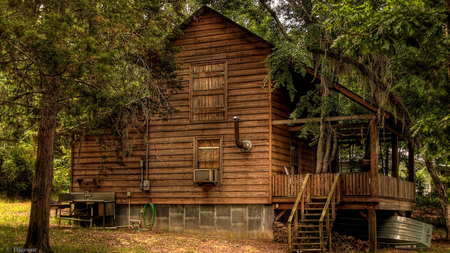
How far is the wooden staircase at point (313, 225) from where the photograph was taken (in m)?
13.7

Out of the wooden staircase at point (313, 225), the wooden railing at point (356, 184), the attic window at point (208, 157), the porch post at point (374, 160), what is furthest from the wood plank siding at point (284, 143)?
the porch post at point (374, 160)

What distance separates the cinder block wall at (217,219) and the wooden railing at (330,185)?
854 millimetres

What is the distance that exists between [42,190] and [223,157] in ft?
22.8

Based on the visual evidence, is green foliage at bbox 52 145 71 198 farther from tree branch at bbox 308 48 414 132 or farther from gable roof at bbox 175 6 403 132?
tree branch at bbox 308 48 414 132

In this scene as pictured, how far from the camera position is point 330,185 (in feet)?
49.9

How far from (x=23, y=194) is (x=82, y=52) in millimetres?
19514

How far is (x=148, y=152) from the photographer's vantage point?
58.9 ft

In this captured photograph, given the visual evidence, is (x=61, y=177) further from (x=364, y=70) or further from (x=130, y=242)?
(x=364, y=70)

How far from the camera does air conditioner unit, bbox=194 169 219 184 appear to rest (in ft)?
53.3

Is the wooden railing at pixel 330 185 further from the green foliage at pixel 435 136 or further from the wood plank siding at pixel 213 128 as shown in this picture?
the green foliage at pixel 435 136

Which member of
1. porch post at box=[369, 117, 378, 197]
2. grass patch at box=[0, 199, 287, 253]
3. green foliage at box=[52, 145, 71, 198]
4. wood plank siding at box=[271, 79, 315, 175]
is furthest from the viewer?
green foliage at box=[52, 145, 71, 198]

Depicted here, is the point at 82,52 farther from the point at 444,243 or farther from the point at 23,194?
the point at 23,194

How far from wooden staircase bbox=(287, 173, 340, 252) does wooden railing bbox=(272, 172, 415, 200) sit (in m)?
0.28

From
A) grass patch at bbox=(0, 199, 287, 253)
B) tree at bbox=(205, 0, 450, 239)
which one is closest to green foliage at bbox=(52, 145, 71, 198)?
grass patch at bbox=(0, 199, 287, 253)
